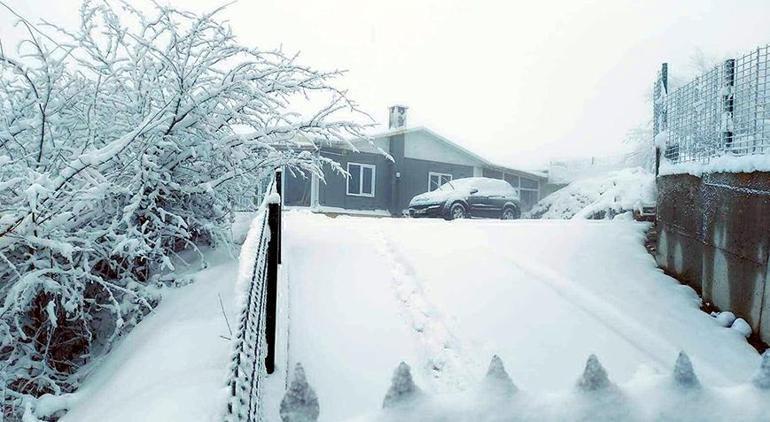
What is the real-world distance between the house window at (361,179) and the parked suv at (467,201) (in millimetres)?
5981

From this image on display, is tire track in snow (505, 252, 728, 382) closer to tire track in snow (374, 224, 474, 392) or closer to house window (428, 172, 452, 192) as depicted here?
tire track in snow (374, 224, 474, 392)

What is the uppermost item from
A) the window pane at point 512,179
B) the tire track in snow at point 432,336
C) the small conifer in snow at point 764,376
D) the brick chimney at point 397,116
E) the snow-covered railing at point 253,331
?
the brick chimney at point 397,116

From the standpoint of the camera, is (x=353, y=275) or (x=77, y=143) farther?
(x=353, y=275)

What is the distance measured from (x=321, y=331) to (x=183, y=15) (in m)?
3.43

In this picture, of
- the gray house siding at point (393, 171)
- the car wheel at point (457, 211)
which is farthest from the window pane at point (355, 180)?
the car wheel at point (457, 211)

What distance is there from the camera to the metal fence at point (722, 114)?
5.65m

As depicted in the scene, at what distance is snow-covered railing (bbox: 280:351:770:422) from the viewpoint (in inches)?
38.9

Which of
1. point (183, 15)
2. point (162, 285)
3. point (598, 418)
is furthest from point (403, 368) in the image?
point (183, 15)

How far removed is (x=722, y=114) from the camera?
6.41 meters

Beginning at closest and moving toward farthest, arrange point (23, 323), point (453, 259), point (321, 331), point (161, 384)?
1. point (161, 384)
2. point (23, 323)
3. point (321, 331)
4. point (453, 259)

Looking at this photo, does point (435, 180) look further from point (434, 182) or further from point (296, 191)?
point (296, 191)

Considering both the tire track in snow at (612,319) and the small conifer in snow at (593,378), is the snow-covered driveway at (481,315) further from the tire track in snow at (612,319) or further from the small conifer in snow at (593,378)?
the small conifer in snow at (593,378)

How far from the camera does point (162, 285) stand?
4.93m

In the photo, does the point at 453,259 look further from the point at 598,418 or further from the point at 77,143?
the point at 598,418
